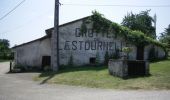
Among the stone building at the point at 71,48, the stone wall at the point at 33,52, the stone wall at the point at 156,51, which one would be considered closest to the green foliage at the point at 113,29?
the stone building at the point at 71,48

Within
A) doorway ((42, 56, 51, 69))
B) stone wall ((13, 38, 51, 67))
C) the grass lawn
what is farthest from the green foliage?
the grass lawn

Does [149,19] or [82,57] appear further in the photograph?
[149,19]

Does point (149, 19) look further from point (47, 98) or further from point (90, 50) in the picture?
point (47, 98)

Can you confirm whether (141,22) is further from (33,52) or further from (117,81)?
(117,81)

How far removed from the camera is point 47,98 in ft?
46.7

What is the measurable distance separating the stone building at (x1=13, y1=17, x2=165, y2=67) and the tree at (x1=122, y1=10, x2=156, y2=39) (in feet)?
49.7

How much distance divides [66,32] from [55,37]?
14.8 ft

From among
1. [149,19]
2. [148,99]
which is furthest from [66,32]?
[149,19]

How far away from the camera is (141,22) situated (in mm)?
49500

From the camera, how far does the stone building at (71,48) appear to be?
32.7 meters

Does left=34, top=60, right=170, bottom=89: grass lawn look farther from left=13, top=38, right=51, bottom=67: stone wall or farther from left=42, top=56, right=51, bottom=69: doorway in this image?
left=13, top=38, right=51, bottom=67: stone wall

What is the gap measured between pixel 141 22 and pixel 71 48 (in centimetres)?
2039

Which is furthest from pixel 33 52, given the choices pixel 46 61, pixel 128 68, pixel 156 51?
pixel 128 68

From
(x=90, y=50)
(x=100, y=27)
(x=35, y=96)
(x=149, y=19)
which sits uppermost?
(x=149, y=19)
